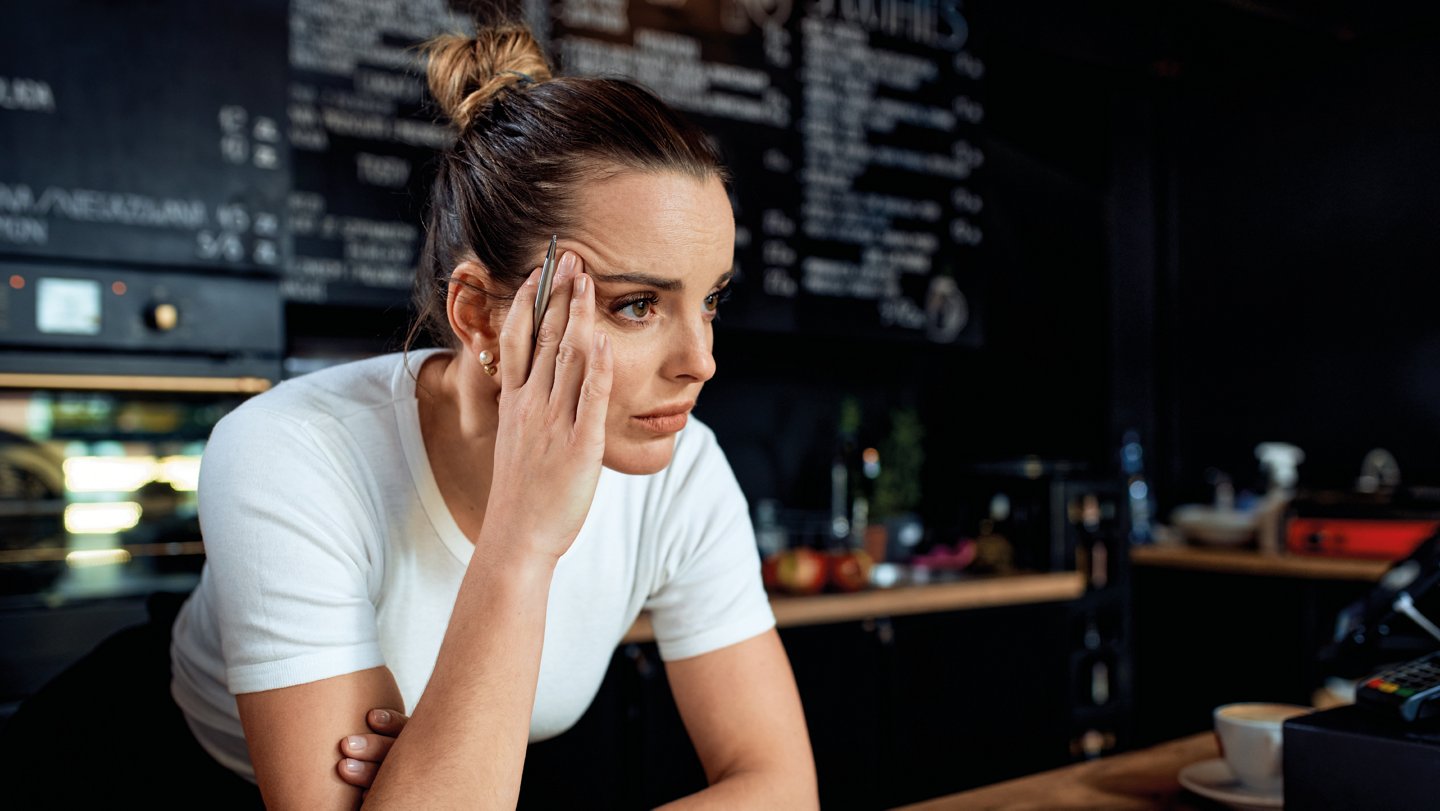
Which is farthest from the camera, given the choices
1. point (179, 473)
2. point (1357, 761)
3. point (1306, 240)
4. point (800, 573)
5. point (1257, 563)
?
point (1306, 240)

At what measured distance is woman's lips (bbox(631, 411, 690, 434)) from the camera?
1060 mm

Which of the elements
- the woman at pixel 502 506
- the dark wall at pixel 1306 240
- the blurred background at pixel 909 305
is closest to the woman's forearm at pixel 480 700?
the woman at pixel 502 506

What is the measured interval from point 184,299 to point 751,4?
191 cm

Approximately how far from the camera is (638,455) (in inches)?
42.0

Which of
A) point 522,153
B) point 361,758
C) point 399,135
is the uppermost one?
point 399,135

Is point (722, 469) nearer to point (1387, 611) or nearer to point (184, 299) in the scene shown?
point (1387, 611)

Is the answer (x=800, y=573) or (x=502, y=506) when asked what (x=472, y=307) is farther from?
(x=800, y=573)

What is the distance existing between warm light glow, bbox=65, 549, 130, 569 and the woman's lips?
1.53 meters

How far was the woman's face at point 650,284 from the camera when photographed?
39.7 inches

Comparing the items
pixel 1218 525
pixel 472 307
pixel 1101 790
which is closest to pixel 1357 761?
pixel 1101 790

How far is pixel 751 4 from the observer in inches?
131

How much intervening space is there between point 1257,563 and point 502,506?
326cm

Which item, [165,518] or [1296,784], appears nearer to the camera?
[1296,784]

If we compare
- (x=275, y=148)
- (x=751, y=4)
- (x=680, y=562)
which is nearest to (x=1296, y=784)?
(x=680, y=562)
